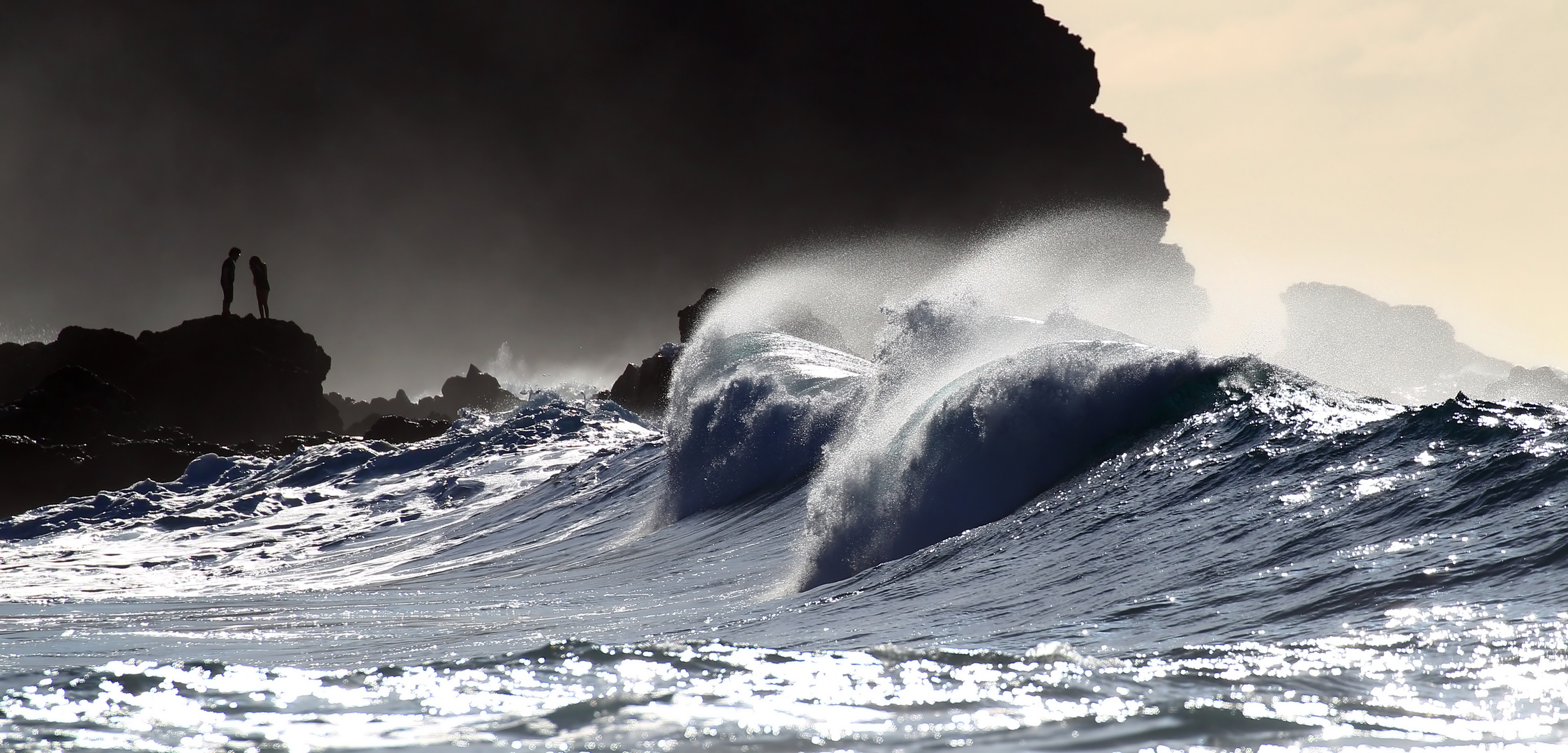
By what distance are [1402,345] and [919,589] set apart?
86943 mm

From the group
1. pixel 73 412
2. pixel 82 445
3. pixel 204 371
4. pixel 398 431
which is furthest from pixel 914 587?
pixel 204 371

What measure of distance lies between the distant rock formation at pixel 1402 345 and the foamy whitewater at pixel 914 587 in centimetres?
5689

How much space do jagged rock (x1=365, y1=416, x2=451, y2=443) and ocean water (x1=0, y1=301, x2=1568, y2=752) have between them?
8.77 m

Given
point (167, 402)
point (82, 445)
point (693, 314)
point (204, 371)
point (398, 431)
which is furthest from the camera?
point (693, 314)

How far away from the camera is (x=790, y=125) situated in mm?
74562

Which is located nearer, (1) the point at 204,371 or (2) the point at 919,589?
(2) the point at 919,589

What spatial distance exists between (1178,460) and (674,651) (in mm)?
5880

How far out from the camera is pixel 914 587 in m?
8.12

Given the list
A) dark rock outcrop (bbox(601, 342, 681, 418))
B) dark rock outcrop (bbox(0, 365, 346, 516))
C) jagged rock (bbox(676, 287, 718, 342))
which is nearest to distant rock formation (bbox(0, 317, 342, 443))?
dark rock outcrop (bbox(0, 365, 346, 516))

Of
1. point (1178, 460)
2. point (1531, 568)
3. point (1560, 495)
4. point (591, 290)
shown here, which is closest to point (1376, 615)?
point (1531, 568)

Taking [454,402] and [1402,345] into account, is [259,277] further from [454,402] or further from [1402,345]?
[1402,345]

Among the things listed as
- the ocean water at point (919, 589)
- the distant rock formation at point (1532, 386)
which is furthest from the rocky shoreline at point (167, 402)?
the distant rock formation at point (1532, 386)

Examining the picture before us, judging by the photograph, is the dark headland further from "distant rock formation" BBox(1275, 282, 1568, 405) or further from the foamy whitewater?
"distant rock formation" BBox(1275, 282, 1568, 405)

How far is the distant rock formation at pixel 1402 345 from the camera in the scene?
69.0 meters
